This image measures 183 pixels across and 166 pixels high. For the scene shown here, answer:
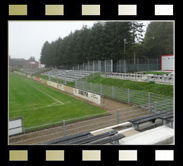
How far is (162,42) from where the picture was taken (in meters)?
38.0

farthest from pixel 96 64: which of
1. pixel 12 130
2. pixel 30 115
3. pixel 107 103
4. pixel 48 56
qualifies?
pixel 48 56

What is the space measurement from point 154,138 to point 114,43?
26.3 metres

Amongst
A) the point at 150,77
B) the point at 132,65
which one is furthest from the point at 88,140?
the point at 132,65

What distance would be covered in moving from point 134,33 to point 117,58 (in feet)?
16.4

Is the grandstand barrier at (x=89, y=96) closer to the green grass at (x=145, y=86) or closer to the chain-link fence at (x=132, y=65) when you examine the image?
the green grass at (x=145, y=86)

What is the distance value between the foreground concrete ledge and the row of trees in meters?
24.0

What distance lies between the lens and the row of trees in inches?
1155

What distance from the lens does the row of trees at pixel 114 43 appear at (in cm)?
2933

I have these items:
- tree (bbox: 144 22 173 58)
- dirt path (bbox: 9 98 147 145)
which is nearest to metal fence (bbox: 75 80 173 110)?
dirt path (bbox: 9 98 147 145)

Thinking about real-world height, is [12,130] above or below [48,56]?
below

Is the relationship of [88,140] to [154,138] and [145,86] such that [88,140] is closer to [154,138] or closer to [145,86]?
[154,138]

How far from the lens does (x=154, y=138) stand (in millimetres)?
5609

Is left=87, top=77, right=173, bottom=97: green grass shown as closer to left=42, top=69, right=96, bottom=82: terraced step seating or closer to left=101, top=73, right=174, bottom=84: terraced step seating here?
left=101, top=73, right=174, bottom=84: terraced step seating
